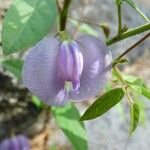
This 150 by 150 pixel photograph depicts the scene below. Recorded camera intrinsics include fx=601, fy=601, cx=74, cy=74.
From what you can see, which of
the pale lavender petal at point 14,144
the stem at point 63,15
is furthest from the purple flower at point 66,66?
the pale lavender petal at point 14,144

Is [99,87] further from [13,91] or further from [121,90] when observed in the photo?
[13,91]

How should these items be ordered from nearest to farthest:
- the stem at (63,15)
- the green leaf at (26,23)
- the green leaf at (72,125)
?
the green leaf at (26,23) → the stem at (63,15) → the green leaf at (72,125)


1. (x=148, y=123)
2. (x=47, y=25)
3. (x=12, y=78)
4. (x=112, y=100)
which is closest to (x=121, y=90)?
(x=112, y=100)

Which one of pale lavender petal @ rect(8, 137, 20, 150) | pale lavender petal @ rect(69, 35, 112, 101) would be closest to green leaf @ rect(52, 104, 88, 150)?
pale lavender petal @ rect(8, 137, 20, 150)

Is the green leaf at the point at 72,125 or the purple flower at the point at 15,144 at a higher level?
the green leaf at the point at 72,125

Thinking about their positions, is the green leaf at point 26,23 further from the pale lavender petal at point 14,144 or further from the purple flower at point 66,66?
the pale lavender petal at point 14,144

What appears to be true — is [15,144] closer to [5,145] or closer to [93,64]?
[5,145]

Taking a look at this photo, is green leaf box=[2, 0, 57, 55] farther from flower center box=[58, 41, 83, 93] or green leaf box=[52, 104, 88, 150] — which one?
green leaf box=[52, 104, 88, 150]
